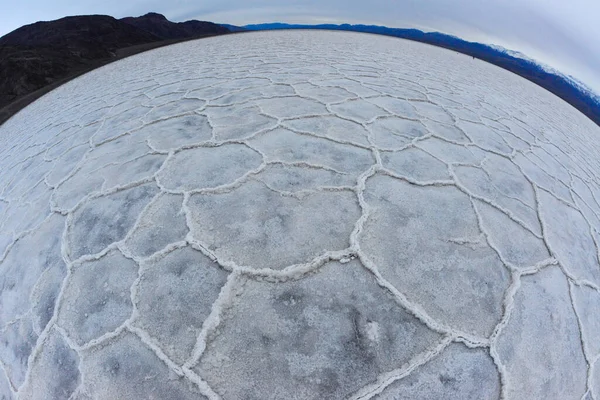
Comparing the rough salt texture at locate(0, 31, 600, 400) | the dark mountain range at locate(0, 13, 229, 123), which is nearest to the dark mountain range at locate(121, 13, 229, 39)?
the dark mountain range at locate(0, 13, 229, 123)

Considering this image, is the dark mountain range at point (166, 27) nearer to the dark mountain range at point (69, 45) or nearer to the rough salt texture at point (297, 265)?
the dark mountain range at point (69, 45)

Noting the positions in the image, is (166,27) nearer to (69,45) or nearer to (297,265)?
(69,45)

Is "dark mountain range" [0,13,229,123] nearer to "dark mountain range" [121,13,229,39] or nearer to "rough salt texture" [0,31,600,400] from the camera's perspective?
"dark mountain range" [121,13,229,39]

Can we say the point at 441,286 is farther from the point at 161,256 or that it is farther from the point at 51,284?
the point at 51,284

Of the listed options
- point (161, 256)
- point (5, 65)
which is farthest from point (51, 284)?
point (5, 65)

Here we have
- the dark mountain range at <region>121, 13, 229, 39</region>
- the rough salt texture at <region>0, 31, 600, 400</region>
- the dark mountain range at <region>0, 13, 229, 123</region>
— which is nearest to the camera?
the rough salt texture at <region>0, 31, 600, 400</region>

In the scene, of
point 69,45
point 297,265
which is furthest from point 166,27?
point 297,265
